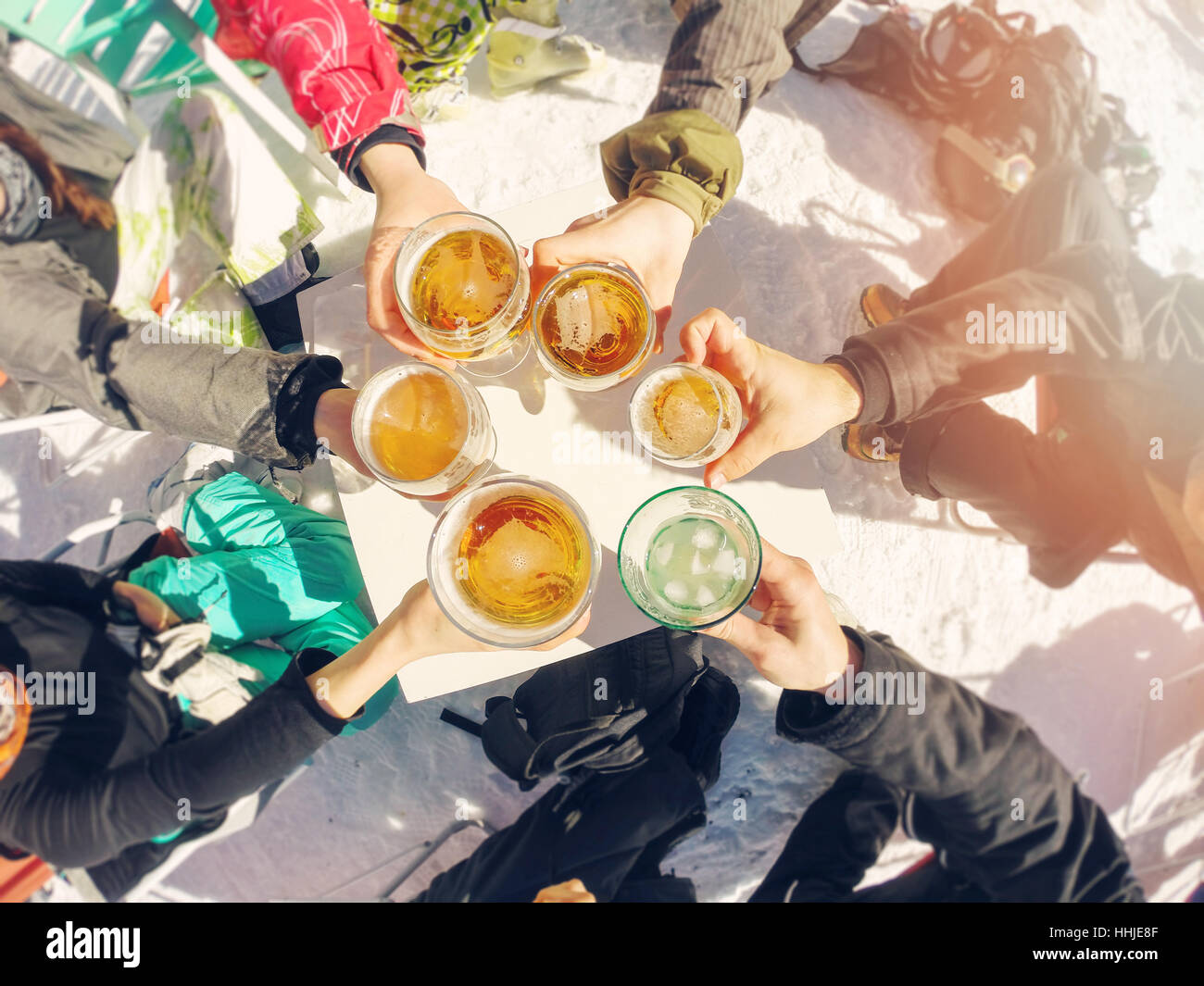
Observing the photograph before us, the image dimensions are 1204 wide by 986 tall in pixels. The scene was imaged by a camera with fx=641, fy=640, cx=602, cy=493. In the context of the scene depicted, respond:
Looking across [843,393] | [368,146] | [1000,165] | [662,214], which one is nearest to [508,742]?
[843,393]

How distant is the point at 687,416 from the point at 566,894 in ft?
3.65

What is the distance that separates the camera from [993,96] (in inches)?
77.5

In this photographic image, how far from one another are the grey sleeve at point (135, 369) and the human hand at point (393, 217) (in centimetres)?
19

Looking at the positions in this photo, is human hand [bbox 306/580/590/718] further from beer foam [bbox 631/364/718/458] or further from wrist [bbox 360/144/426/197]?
wrist [bbox 360/144/426/197]

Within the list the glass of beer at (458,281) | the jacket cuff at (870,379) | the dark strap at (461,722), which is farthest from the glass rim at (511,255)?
the dark strap at (461,722)

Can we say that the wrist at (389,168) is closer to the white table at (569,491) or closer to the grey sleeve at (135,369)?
the white table at (569,491)

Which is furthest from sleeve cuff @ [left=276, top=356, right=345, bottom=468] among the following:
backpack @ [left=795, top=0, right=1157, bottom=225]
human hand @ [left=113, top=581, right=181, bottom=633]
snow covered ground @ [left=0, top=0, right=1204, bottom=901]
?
backpack @ [left=795, top=0, right=1157, bottom=225]

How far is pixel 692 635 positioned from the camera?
4.37 ft

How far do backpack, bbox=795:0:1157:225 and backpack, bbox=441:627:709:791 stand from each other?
1.71 m

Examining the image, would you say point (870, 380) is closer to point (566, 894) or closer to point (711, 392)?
point (711, 392)

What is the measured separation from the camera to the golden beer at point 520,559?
93 cm

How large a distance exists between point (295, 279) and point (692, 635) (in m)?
1.21

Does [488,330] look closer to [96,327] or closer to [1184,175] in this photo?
[96,327]
